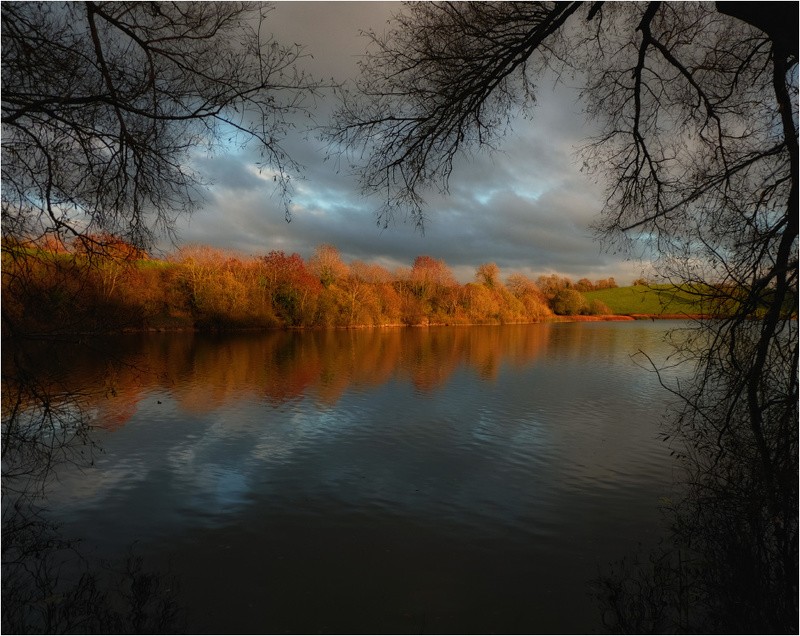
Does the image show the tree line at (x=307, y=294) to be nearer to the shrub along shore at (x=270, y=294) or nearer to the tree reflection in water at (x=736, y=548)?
the shrub along shore at (x=270, y=294)

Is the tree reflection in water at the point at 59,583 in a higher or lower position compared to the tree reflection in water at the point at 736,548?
lower

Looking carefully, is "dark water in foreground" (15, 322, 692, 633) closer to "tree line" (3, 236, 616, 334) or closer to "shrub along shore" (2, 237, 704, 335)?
"shrub along shore" (2, 237, 704, 335)

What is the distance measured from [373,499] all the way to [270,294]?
35070mm

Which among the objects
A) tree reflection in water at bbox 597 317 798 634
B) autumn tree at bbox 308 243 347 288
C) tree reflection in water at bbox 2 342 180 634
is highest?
autumn tree at bbox 308 243 347 288

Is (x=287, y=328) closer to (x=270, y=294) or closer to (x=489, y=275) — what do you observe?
(x=270, y=294)

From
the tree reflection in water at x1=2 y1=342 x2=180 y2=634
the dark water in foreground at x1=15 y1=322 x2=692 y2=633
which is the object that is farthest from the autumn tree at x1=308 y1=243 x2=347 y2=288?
the tree reflection in water at x1=2 y1=342 x2=180 y2=634

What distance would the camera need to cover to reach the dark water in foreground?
452 centimetres

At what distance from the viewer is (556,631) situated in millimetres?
4160

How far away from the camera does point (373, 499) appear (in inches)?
267

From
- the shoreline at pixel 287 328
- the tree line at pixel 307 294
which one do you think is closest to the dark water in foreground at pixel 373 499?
the shoreline at pixel 287 328

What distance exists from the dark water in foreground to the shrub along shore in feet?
3.17

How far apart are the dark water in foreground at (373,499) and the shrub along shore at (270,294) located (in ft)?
3.17

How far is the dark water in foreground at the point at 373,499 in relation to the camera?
4.52 meters

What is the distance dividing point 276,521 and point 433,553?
2.04 metres
